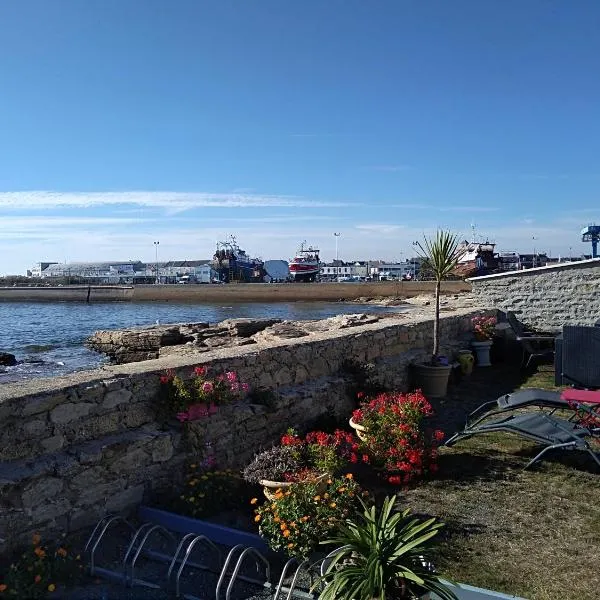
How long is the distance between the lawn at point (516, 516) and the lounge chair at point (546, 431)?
0.78 feet

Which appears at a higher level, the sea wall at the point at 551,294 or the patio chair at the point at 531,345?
the sea wall at the point at 551,294

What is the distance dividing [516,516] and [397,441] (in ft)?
4.46

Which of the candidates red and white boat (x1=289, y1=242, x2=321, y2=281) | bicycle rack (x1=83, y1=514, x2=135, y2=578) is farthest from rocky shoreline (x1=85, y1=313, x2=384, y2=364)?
red and white boat (x1=289, y1=242, x2=321, y2=281)

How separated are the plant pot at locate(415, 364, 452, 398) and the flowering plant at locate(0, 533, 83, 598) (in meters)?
6.42

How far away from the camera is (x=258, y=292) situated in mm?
65250

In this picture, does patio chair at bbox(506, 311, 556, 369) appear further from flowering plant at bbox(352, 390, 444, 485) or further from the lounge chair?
flowering plant at bbox(352, 390, 444, 485)

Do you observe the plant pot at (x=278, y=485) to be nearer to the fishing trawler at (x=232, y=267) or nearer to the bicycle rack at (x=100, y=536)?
the bicycle rack at (x=100, y=536)

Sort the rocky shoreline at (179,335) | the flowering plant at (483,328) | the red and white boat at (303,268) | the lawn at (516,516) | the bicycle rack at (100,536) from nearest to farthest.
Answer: the lawn at (516,516)
the bicycle rack at (100,536)
the flowering plant at (483,328)
the rocky shoreline at (179,335)
the red and white boat at (303,268)

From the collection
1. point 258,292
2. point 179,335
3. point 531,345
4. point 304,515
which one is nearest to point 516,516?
point 304,515

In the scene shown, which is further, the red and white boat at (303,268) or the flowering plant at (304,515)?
the red and white boat at (303,268)

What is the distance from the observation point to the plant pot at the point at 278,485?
4.46 metres

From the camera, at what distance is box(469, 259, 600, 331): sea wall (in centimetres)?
1356

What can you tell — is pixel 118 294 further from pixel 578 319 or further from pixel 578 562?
pixel 578 562

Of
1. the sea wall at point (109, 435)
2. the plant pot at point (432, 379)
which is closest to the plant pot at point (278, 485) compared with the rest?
the sea wall at point (109, 435)
